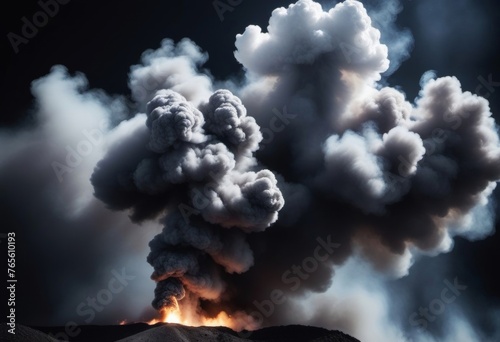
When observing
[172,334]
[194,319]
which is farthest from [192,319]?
[172,334]

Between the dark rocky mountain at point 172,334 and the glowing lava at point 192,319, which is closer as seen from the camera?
the dark rocky mountain at point 172,334

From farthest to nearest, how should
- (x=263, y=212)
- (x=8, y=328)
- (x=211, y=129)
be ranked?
(x=211, y=129)
(x=263, y=212)
(x=8, y=328)

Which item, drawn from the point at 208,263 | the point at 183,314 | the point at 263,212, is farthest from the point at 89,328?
the point at 263,212

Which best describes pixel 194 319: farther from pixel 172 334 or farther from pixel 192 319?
pixel 172 334

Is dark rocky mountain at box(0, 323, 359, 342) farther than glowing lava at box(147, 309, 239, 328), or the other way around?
glowing lava at box(147, 309, 239, 328)

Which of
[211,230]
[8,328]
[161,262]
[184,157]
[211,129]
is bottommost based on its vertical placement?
[8,328]

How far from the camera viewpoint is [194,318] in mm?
48875

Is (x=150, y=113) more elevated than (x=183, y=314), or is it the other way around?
(x=150, y=113)

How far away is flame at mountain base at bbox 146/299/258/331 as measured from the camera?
46.6 meters

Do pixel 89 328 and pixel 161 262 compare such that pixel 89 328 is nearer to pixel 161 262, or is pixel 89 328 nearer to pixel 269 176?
pixel 161 262

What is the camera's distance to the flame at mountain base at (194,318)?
1836 inches

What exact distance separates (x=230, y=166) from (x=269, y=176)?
13.7 ft

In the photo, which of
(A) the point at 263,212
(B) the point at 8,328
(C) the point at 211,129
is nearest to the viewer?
(B) the point at 8,328

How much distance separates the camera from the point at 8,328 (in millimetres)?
36156
